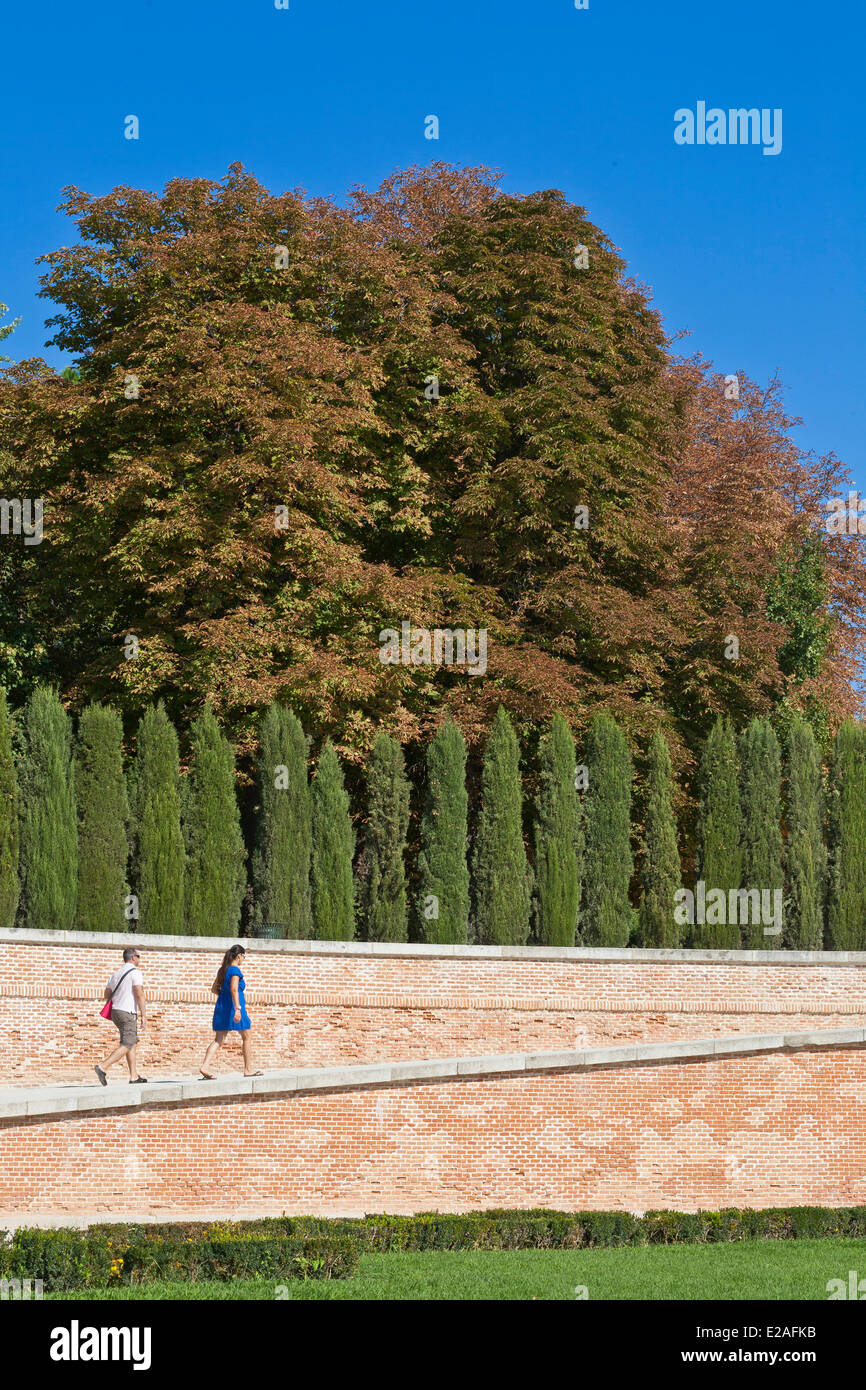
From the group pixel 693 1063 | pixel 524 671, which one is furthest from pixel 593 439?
pixel 693 1063

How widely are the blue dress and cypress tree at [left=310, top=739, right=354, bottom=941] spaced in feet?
24.4

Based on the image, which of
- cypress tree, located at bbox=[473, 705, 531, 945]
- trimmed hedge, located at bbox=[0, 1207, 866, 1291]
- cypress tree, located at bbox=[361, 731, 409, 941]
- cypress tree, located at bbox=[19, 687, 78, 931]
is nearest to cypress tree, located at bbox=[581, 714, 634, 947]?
cypress tree, located at bbox=[473, 705, 531, 945]

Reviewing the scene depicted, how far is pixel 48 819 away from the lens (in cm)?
2239

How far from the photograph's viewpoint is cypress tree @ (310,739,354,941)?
23.7m

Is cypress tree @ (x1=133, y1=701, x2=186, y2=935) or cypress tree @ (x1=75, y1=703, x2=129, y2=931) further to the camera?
cypress tree @ (x1=133, y1=701, x2=186, y2=935)

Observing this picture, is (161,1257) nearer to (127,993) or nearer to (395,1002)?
(127,993)

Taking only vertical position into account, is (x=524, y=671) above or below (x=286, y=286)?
below

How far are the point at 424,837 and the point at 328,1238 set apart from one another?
12903 millimetres

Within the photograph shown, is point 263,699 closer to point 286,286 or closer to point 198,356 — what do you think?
point 198,356

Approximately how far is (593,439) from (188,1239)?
18.3 meters

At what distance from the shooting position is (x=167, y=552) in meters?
23.8

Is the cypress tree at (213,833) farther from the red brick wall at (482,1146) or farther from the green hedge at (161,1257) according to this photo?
the green hedge at (161,1257)

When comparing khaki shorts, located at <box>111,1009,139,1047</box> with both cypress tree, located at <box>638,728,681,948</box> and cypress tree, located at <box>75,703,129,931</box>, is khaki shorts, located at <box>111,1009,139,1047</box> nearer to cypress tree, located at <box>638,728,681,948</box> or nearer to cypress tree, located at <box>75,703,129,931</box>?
cypress tree, located at <box>75,703,129,931</box>

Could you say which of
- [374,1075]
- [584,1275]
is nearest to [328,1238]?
[584,1275]
